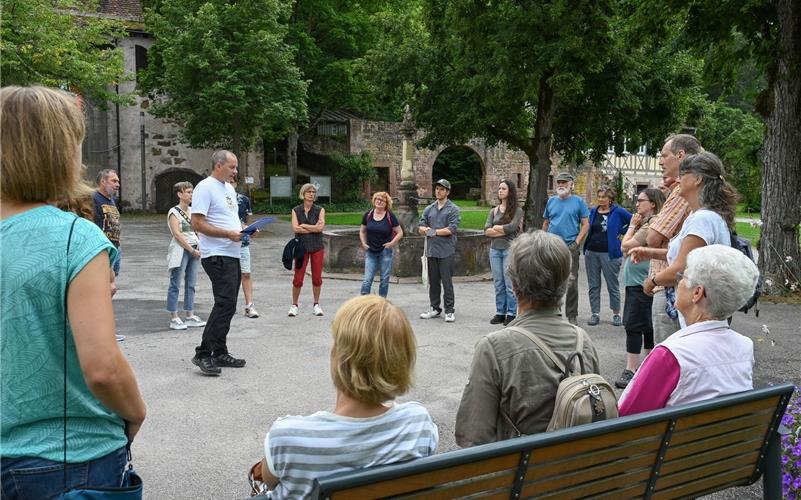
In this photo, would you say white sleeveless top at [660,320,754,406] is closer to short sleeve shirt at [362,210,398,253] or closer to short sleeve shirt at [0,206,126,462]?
short sleeve shirt at [0,206,126,462]

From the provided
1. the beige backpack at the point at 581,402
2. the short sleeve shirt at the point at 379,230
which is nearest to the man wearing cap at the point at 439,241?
the short sleeve shirt at the point at 379,230

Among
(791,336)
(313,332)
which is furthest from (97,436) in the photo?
(791,336)

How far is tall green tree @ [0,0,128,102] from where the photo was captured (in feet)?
65.7

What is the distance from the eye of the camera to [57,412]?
6.76 ft

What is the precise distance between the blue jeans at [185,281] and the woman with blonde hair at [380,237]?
7.30 ft

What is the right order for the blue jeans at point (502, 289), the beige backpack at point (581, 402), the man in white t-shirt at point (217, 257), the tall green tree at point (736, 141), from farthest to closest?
the tall green tree at point (736, 141) → the blue jeans at point (502, 289) → the man in white t-shirt at point (217, 257) → the beige backpack at point (581, 402)

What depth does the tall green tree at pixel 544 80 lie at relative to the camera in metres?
16.7

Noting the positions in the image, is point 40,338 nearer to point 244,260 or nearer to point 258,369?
point 258,369

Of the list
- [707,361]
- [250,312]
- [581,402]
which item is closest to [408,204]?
[250,312]

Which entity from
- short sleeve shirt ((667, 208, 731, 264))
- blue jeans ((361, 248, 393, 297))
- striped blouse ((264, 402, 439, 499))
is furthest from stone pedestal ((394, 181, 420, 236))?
striped blouse ((264, 402, 439, 499))

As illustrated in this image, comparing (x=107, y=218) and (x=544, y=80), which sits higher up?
(x=544, y=80)

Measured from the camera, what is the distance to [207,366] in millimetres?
6809

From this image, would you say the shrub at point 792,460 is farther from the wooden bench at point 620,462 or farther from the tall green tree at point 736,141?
the tall green tree at point 736,141

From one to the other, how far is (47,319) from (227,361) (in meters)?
5.20
